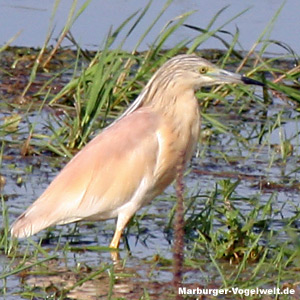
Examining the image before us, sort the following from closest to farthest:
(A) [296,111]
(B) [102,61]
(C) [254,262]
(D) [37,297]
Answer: (D) [37,297] < (C) [254,262] < (B) [102,61] < (A) [296,111]

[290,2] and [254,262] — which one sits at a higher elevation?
[290,2]

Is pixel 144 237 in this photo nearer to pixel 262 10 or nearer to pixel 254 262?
pixel 254 262

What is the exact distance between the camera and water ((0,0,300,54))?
421 inches

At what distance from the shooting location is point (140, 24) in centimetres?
1112

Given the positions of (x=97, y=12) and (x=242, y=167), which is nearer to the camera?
(x=242, y=167)

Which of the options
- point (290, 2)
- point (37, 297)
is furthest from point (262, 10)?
point (37, 297)

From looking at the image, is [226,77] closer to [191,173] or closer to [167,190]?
[167,190]

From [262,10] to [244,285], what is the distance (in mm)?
6616

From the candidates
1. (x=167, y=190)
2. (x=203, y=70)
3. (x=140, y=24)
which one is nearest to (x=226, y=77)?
(x=203, y=70)

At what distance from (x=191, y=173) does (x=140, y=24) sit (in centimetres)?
379

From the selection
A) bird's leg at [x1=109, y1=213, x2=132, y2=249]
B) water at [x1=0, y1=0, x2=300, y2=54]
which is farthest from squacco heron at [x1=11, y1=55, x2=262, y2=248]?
water at [x1=0, y1=0, x2=300, y2=54]

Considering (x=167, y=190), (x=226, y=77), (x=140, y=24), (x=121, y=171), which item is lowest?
(x=167, y=190)

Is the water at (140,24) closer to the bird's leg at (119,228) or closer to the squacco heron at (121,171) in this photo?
the squacco heron at (121,171)

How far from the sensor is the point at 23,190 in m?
7.05
